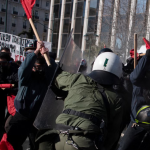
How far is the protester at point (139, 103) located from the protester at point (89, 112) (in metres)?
1.24

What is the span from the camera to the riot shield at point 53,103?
259 cm

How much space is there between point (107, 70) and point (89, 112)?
417 millimetres

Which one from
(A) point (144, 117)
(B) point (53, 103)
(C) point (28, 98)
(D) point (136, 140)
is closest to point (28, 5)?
(C) point (28, 98)

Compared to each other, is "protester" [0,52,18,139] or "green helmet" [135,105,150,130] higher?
"protester" [0,52,18,139]

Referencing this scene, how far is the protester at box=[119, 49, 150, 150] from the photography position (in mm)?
3562

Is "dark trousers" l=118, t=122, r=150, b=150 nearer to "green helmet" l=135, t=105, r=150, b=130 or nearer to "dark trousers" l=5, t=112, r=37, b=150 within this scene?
"green helmet" l=135, t=105, r=150, b=130

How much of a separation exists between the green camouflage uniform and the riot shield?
31cm

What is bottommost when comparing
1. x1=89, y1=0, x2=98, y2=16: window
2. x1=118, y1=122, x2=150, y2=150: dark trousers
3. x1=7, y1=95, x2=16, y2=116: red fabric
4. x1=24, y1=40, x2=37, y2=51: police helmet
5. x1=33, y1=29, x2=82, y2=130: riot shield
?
x1=118, y1=122, x2=150, y2=150: dark trousers

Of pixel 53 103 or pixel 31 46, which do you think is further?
pixel 31 46

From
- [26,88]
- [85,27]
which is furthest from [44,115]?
[85,27]

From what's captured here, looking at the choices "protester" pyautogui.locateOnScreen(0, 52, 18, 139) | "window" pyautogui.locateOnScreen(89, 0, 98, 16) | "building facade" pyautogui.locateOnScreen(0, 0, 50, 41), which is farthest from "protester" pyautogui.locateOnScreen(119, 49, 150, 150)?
"building facade" pyautogui.locateOnScreen(0, 0, 50, 41)

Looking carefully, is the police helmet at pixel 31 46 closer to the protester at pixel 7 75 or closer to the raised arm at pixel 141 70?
the protester at pixel 7 75

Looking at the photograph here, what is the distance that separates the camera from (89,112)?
2133 mm

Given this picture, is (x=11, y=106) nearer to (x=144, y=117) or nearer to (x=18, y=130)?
(x=18, y=130)
